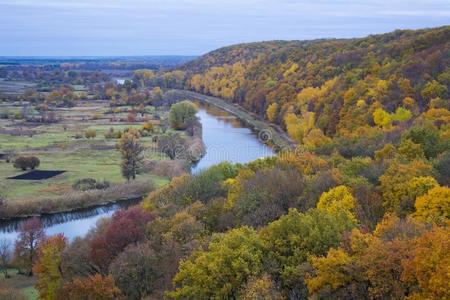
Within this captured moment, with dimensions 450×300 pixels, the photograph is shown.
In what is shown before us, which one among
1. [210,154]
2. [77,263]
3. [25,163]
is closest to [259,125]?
[210,154]

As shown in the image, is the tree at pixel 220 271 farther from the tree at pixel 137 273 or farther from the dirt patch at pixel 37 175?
the dirt patch at pixel 37 175

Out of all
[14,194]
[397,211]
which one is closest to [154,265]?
[397,211]

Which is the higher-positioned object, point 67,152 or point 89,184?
point 89,184

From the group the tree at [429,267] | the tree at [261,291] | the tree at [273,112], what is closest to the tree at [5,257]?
the tree at [261,291]

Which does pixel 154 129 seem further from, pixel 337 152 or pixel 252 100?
pixel 337 152

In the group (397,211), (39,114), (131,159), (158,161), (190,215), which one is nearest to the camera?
(397,211)

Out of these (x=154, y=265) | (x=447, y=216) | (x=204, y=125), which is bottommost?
(x=204, y=125)

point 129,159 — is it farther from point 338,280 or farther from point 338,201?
point 338,280
